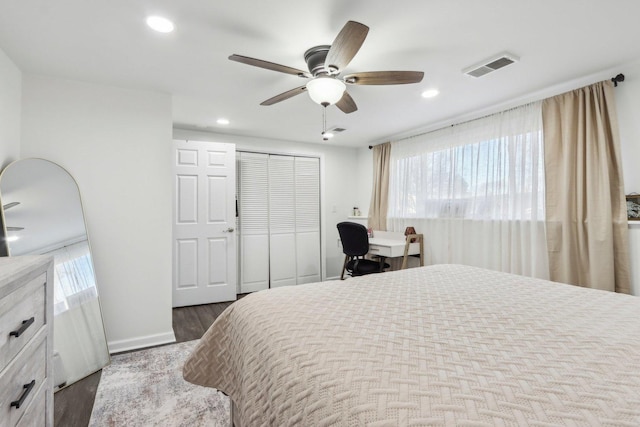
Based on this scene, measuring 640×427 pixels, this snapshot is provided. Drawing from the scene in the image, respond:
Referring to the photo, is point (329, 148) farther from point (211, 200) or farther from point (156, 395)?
point (156, 395)

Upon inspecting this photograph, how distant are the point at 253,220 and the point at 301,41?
2937 millimetres

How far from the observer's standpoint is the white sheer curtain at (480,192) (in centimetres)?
293

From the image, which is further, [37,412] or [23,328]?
[37,412]

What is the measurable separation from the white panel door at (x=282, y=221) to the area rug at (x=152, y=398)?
2270 millimetres

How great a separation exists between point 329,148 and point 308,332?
14.2ft

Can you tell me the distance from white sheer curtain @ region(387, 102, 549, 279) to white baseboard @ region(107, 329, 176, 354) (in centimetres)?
317

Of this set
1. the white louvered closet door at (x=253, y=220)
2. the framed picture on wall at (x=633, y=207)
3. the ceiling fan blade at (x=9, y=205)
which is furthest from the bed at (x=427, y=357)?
the white louvered closet door at (x=253, y=220)

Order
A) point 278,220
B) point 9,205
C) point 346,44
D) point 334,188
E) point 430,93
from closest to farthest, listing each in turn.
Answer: point 346,44, point 9,205, point 430,93, point 278,220, point 334,188

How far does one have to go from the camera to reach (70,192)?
2414 millimetres

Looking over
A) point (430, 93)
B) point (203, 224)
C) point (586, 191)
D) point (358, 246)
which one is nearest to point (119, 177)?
point (203, 224)

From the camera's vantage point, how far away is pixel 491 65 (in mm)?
2291

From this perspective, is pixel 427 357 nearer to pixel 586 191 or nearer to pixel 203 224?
pixel 586 191

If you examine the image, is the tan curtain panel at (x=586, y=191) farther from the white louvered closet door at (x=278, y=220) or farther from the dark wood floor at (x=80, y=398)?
the dark wood floor at (x=80, y=398)

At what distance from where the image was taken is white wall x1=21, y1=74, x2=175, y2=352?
2.43 metres
